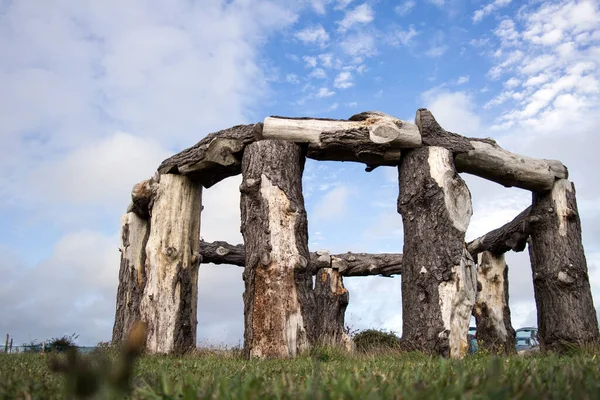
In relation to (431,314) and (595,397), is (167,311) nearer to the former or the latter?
(431,314)

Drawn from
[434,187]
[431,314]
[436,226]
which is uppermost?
[434,187]

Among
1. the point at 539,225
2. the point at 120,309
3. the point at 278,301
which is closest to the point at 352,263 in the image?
the point at 539,225

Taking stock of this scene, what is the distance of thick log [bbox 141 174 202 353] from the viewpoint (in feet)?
29.3

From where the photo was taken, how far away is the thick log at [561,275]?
980cm

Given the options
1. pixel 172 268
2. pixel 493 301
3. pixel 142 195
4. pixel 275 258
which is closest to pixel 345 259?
pixel 493 301

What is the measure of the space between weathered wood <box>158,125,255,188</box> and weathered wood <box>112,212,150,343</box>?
2.01m

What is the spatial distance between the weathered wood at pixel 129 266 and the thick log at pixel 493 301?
7.59m

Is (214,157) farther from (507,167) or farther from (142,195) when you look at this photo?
(507,167)

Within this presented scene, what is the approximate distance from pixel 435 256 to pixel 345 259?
5858 millimetres

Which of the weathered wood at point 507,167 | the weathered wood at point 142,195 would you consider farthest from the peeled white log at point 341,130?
the weathered wood at point 142,195

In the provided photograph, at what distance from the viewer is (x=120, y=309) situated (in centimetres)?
1103

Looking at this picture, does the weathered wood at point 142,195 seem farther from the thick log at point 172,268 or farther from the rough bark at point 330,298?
the rough bark at point 330,298

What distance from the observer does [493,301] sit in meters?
12.9

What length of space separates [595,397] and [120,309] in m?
10.2
